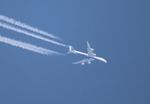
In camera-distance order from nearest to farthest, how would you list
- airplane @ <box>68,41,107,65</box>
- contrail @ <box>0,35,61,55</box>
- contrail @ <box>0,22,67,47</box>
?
contrail @ <box>0,22,67,47</box> < contrail @ <box>0,35,61,55</box> < airplane @ <box>68,41,107,65</box>

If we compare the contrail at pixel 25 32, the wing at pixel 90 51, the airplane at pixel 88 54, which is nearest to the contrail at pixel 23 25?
the contrail at pixel 25 32

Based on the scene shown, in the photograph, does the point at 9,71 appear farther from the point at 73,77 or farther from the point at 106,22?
the point at 106,22

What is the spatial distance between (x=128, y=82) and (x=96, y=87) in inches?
35.3

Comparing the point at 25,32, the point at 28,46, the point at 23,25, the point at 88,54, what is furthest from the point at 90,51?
the point at 23,25

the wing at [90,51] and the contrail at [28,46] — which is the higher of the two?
the contrail at [28,46]

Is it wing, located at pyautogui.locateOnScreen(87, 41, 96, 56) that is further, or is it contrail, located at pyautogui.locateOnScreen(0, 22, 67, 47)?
wing, located at pyautogui.locateOnScreen(87, 41, 96, 56)

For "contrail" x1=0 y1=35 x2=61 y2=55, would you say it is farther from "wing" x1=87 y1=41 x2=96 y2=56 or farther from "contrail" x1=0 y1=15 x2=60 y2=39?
"wing" x1=87 y1=41 x2=96 y2=56

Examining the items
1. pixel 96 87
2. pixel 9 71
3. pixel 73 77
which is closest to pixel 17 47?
pixel 9 71

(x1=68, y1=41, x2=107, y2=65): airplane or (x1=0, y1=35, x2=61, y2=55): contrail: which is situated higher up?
(x1=0, y1=35, x2=61, y2=55): contrail

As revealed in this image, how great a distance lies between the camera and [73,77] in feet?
35.3

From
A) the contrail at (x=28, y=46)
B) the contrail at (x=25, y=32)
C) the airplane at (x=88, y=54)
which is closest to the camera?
the contrail at (x=25, y=32)

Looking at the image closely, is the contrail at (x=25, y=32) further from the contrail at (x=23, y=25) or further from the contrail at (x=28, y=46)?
the contrail at (x=28, y=46)

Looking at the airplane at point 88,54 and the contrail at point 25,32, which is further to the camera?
the airplane at point 88,54

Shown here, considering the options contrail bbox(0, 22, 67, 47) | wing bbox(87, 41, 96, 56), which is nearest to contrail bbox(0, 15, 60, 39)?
contrail bbox(0, 22, 67, 47)
